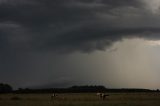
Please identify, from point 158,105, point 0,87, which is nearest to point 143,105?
point 158,105

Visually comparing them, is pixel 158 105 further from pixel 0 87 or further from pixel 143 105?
pixel 0 87

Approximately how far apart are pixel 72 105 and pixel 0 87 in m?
141

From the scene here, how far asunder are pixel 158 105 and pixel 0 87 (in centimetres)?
14499

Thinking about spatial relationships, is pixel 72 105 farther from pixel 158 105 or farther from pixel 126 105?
pixel 158 105

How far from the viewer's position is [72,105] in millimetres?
50094

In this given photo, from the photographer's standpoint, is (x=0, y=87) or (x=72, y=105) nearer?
(x=72, y=105)

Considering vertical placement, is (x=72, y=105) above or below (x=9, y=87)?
below

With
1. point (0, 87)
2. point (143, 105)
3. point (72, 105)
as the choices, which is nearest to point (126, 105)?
point (143, 105)

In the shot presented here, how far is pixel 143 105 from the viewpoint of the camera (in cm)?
4897

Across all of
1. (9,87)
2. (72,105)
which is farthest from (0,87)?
(72,105)

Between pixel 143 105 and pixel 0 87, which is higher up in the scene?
pixel 0 87

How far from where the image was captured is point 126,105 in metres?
48.1

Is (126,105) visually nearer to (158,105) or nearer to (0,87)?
(158,105)

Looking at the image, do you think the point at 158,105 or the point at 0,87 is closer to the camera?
the point at 158,105
